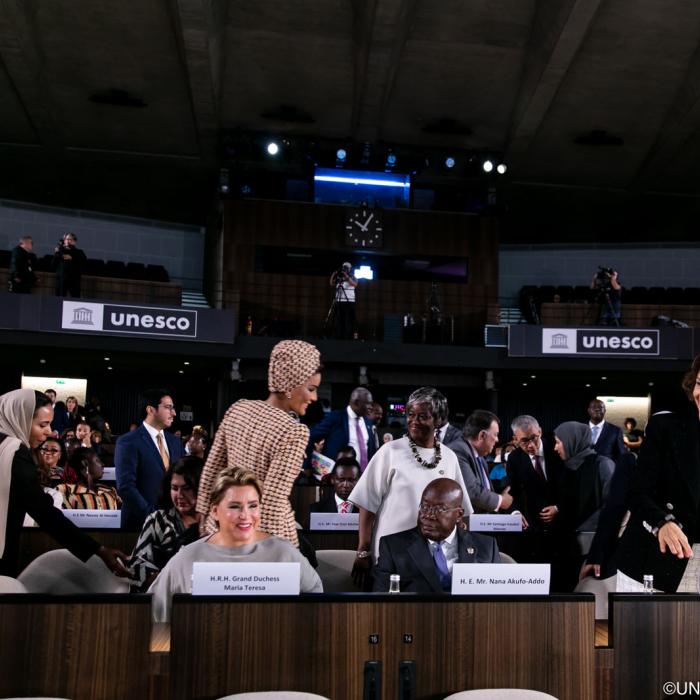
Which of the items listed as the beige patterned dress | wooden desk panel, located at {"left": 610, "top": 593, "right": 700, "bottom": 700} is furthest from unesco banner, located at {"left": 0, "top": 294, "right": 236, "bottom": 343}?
wooden desk panel, located at {"left": 610, "top": 593, "right": 700, "bottom": 700}

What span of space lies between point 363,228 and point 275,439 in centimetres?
1561

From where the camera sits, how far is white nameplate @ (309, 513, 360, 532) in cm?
482

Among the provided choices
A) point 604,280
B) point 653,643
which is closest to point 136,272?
point 604,280

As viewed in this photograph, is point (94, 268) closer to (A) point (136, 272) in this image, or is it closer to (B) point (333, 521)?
(A) point (136, 272)

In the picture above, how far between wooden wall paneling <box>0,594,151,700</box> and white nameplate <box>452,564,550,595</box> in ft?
2.91

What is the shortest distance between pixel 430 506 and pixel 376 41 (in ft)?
41.4

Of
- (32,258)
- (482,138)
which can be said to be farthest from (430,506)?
(482,138)

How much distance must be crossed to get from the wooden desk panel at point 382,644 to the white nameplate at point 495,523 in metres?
1.88

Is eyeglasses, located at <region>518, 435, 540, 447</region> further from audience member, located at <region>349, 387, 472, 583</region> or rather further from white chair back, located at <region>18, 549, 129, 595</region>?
white chair back, located at <region>18, 549, 129, 595</region>

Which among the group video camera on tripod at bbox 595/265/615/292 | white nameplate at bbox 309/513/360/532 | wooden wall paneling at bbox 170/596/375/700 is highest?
video camera on tripod at bbox 595/265/615/292

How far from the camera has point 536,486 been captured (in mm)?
4863

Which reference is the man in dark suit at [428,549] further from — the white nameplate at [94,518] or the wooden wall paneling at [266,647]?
the white nameplate at [94,518]

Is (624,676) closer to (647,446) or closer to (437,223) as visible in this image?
(647,446)

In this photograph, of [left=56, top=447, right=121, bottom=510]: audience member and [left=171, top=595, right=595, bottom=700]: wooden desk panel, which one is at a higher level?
[left=56, top=447, right=121, bottom=510]: audience member
